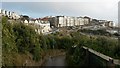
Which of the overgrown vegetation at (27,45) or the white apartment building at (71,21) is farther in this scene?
the white apartment building at (71,21)

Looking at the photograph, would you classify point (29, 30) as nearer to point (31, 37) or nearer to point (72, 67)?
point (31, 37)

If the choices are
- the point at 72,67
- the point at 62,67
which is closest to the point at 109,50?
the point at 72,67

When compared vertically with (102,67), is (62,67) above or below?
below

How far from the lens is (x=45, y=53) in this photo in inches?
616

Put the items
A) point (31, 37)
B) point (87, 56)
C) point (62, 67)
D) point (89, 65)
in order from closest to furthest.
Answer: point (89, 65) < point (87, 56) < point (62, 67) < point (31, 37)

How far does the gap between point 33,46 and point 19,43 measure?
1.45 meters

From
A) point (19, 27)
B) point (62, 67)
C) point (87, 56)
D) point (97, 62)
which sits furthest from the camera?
point (19, 27)

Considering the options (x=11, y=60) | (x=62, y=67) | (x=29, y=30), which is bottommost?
(x=62, y=67)

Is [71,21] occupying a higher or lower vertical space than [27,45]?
higher

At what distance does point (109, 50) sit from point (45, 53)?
746 centimetres

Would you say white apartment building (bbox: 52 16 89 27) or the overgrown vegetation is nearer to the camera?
the overgrown vegetation

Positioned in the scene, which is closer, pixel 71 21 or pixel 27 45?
pixel 27 45

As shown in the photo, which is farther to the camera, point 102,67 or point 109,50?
point 109,50

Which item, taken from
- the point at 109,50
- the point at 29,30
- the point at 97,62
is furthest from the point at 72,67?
the point at 29,30
